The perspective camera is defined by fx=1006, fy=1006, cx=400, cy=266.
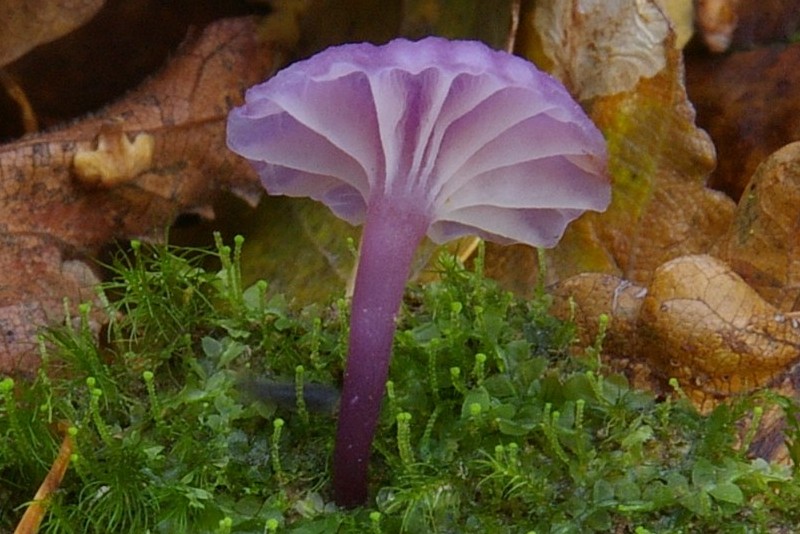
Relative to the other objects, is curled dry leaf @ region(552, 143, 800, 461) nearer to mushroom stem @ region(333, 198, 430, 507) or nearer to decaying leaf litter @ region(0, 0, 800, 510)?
decaying leaf litter @ region(0, 0, 800, 510)

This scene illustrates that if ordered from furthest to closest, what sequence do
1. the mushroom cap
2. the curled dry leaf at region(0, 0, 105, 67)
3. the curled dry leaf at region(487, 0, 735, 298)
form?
the curled dry leaf at region(0, 0, 105, 67) → the curled dry leaf at region(487, 0, 735, 298) → the mushroom cap

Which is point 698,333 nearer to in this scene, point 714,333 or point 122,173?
point 714,333

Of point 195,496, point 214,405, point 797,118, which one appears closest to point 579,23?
point 797,118

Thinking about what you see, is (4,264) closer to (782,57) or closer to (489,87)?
(489,87)

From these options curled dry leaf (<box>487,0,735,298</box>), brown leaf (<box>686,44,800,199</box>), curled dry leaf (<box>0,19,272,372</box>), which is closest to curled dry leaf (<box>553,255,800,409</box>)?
curled dry leaf (<box>487,0,735,298</box>)

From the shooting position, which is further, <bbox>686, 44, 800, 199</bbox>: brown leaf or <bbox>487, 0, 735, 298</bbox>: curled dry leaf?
<bbox>686, 44, 800, 199</bbox>: brown leaf

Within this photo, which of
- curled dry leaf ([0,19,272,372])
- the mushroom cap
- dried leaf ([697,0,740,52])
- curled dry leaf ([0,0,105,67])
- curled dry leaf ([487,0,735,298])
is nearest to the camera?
the mushroom cap

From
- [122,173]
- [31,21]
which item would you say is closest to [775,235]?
[122,173]
